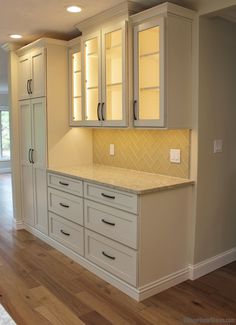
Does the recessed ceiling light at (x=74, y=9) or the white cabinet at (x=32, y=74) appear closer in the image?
the recessed ceiling light at (x=74, y=9)

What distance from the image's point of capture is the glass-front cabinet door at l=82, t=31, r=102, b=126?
3373 millimetres

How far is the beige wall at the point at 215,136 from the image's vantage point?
118 inches

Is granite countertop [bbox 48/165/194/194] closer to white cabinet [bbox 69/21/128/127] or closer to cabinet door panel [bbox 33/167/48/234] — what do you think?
cabinet door panel [bbox 33/167/48/234]

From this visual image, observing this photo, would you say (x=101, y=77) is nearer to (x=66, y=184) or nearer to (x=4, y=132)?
(x=66, y=184)

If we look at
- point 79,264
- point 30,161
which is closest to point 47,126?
point 30,161

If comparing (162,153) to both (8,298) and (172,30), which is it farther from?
(8,298)

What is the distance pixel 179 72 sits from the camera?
2887 mm

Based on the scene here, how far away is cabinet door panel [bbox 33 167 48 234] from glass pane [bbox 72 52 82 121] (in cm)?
77

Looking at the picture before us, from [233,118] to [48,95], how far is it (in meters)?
2.02

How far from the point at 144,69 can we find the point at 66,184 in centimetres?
145

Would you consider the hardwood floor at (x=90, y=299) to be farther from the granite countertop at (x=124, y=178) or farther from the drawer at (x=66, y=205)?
the granite countertop at (x=124, y=178)

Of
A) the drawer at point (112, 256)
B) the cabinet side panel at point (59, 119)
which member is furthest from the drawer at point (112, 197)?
the cabinet side panel at point (59, 119)

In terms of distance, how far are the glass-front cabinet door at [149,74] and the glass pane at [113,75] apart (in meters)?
0.19

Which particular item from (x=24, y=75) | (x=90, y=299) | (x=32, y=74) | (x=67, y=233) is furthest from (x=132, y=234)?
(x=24, y=75)
